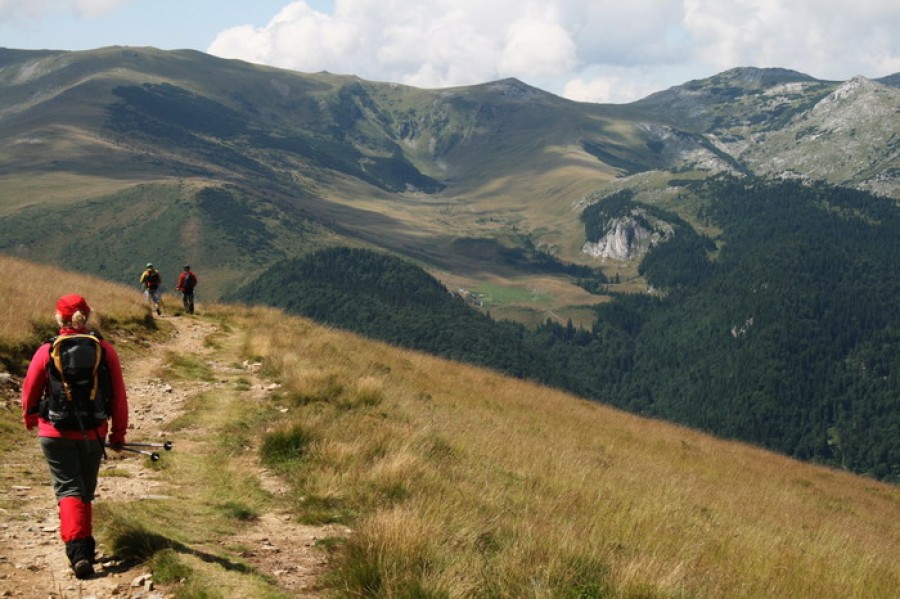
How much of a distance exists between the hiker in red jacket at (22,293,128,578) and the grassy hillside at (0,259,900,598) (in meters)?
0.57

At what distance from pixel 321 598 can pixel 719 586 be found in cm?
413

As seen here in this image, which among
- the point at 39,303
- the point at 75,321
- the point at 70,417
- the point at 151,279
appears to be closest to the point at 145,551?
the point at 70,417

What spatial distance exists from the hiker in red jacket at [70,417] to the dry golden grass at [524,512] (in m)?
3.01

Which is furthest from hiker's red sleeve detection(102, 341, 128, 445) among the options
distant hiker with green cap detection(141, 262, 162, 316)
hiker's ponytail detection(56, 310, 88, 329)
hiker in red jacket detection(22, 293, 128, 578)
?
distant hiker with green cap detection(141, 262, 162, 316)

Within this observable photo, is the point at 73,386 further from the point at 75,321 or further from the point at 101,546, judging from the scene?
the point at 101,546

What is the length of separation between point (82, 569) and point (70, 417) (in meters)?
1.61

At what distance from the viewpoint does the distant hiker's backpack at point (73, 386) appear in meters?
7.41

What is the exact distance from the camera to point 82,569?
676 cm

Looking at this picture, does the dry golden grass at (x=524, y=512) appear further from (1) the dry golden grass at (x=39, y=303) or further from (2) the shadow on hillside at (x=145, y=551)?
(1) the dry golden grass at (x=39, y=303)

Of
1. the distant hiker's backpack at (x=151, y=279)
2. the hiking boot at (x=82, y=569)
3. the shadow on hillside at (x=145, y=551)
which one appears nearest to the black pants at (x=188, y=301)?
the distant hiker's backpack at (x=151, y=279)

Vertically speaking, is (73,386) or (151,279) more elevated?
(73,386)

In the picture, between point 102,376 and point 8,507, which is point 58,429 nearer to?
point 102,376

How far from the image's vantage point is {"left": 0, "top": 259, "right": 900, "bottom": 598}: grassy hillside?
6.55 meters

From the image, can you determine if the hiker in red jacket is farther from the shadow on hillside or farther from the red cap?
the shadow on hillside
